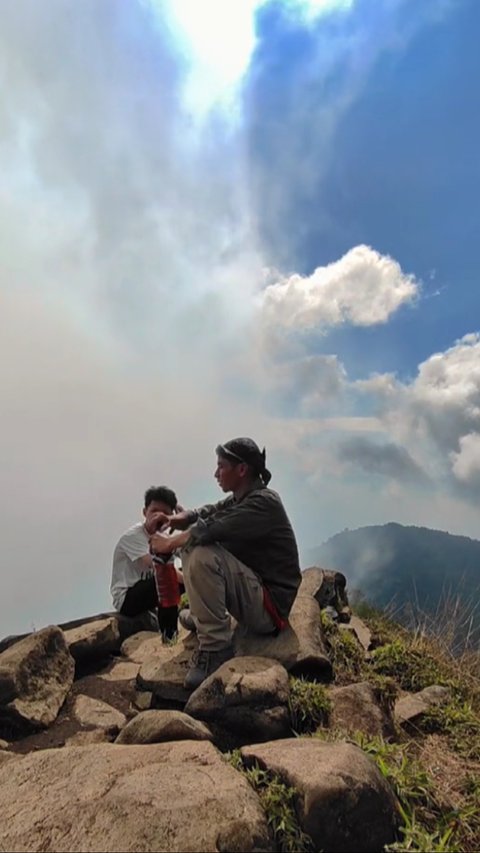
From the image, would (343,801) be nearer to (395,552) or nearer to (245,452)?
(245,452)

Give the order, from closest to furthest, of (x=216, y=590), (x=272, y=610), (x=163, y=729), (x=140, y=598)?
1. (x=163, y=729)
2. (x=216, y=590)
3. (x=272, y=610)
4. (x=140, y=598)

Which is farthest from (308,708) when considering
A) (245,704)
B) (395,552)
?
(395,552)

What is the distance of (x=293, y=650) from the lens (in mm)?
5312

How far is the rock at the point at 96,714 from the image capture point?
16.5 ft

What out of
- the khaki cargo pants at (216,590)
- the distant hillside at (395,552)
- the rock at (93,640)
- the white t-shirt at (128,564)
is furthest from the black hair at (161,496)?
the distant hillside at (395,552)

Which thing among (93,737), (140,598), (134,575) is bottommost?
(93,737)

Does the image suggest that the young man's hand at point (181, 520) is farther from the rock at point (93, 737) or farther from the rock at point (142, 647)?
the rock at point (93, 737)

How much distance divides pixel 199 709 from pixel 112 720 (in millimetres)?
1419

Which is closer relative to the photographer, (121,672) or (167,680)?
(167,680)

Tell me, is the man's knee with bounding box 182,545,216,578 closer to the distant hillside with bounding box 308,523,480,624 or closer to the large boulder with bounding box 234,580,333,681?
the large boulder with bounding box 234,580,333,681

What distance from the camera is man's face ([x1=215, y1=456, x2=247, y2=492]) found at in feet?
18.8

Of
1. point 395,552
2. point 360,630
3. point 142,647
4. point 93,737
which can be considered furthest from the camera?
point 395,552

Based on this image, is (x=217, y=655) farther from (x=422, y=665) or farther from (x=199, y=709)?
(x=422, y=665)

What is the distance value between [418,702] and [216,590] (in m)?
2.11
